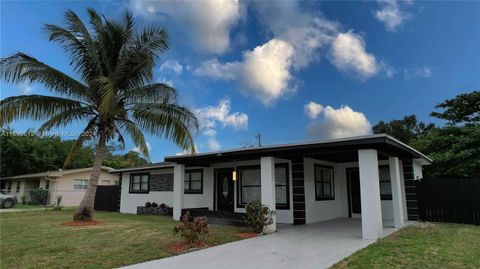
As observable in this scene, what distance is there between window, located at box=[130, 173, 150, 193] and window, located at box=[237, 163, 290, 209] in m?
6.40

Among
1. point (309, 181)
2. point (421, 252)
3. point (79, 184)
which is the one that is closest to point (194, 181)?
point (309, 181)

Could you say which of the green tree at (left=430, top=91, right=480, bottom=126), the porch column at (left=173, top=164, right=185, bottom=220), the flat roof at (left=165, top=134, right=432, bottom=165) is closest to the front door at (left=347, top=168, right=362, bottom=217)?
the flat roof at (left=165, top=134, right=432, bottom=165)

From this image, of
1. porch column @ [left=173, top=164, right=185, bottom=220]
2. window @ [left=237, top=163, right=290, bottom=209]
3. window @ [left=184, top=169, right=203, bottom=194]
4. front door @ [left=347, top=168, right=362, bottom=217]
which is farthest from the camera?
window @ [left=184, top=169, right=203, bottom=194]

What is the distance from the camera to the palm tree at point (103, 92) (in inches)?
440

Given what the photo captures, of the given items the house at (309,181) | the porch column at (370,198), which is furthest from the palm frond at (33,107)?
the porch column at (370,198)

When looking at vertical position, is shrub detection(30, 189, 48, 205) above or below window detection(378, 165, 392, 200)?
below

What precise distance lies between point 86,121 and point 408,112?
30.5 metres

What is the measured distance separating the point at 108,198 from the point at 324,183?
1333 cm

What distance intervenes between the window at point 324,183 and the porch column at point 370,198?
3.87m

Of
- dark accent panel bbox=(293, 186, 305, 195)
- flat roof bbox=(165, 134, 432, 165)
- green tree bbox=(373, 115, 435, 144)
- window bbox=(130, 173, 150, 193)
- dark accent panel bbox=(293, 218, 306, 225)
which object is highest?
green tree bbox=(373, 115, 435, 144)

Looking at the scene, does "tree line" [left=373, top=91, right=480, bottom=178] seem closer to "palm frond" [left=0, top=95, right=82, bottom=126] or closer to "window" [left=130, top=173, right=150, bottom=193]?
"window" [left=130, top=173, right=150, bottom=193]

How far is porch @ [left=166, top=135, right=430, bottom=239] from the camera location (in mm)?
8359

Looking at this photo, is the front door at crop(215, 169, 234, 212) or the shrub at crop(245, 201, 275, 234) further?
the front door at crop(215, 169, 234, 212)

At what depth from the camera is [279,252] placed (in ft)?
22.1
